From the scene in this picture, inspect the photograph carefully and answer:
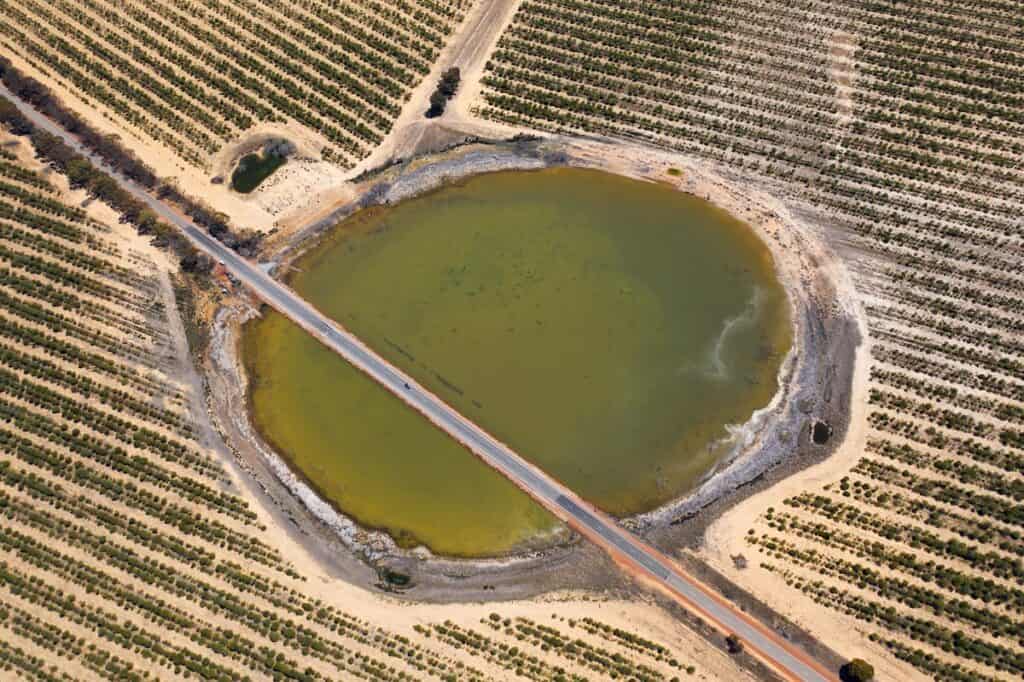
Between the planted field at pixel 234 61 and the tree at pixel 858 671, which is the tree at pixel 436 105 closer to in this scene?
the planted field at pixel 234 61

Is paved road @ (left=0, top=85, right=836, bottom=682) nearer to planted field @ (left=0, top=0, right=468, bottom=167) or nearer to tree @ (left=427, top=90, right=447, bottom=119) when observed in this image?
planted field @ (left=0, top=0, right=468, bottom=167)

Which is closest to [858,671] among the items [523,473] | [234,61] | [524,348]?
[523,473]

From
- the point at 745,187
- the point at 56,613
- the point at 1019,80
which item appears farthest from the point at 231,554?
the point at 1019,80

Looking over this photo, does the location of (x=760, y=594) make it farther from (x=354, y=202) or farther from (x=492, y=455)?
(x=354, y=202)

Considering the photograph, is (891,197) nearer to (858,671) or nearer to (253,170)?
(858,671)

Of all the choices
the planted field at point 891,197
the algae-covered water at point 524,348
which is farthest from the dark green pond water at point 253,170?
the planted field at point 891,197
